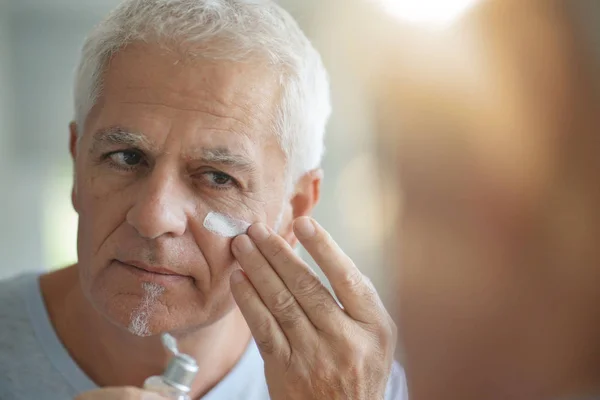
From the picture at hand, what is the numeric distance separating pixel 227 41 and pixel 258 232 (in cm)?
40

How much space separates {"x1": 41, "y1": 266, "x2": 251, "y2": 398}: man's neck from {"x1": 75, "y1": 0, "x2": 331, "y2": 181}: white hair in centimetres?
42

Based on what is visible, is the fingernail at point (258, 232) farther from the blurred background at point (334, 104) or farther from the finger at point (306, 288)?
the blurred background at point (334, 104)

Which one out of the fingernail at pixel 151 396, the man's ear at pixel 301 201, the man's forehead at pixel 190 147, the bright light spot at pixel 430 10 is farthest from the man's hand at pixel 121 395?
the bright light spot at pixel 430 10

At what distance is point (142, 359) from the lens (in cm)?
150

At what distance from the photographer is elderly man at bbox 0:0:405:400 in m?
1.20

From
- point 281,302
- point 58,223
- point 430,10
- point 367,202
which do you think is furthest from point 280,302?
point 58,223

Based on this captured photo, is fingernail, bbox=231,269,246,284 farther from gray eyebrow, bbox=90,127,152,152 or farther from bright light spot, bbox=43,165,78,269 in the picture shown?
bright light spot, bbox=43,165,78,269

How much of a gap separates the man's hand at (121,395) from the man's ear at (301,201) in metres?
0.59

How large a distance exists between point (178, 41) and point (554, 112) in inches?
30.8

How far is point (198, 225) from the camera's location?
1.29 m

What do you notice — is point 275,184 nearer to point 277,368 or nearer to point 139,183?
point 139,183

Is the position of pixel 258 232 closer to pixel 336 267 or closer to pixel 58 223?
pixel 336 267

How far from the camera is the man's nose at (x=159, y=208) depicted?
3.97 feet

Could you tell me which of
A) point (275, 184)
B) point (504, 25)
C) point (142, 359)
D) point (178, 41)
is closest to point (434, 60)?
point (504, 25)
